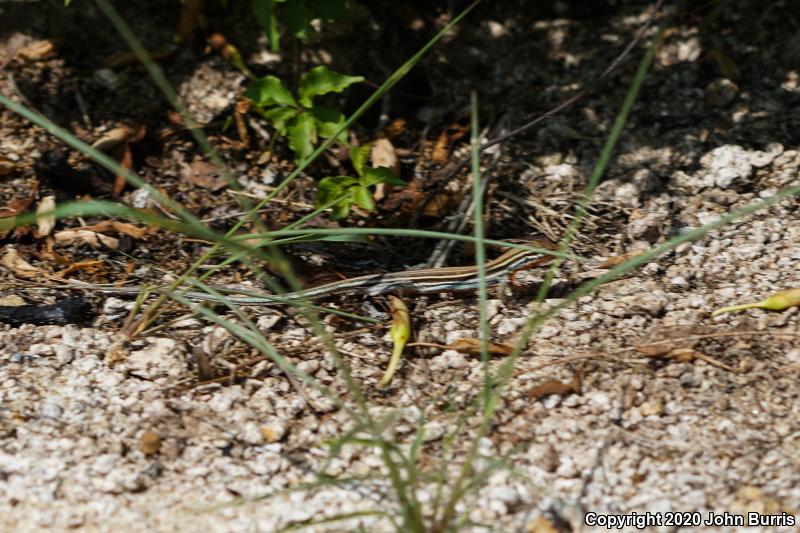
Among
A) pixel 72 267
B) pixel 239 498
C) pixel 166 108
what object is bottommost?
pixel 239 498

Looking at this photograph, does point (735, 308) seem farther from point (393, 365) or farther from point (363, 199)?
point (363, 199)

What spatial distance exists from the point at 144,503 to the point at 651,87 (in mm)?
2160

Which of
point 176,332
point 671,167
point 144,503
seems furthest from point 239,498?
point 671,167

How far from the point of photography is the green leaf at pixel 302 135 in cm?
261

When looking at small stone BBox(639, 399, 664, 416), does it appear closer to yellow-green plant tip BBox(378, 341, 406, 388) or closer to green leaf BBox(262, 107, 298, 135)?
yellow-green plant tip BBox(378, 341, 406, 388)

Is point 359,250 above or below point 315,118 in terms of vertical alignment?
below

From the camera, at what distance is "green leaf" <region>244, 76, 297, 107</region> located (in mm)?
2639

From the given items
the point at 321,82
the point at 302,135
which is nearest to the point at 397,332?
the point at 302,135

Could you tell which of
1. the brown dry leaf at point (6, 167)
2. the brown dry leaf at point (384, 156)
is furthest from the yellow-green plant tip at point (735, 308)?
the brown dry leaf at point (6, 167)

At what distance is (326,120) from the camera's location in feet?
8.66

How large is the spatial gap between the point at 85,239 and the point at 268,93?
652 millimetres

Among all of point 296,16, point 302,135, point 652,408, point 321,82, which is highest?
point 296,16

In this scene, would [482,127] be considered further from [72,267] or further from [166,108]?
[72,267]

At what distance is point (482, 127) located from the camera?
3.06 m
